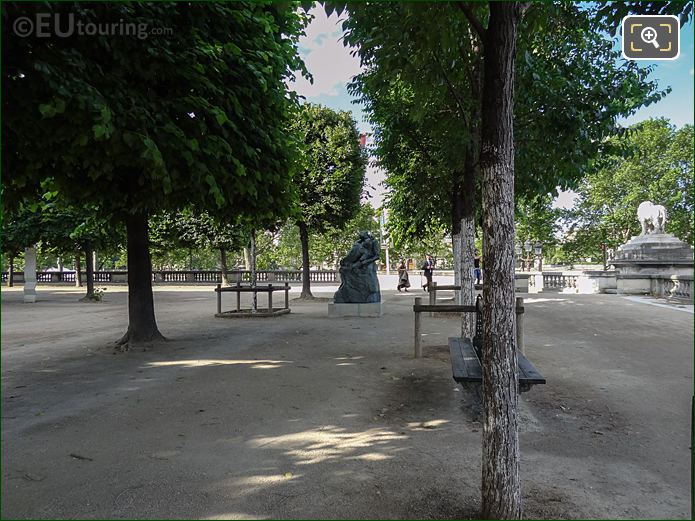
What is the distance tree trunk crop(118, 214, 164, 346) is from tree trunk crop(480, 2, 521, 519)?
300 inches

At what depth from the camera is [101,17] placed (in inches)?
196

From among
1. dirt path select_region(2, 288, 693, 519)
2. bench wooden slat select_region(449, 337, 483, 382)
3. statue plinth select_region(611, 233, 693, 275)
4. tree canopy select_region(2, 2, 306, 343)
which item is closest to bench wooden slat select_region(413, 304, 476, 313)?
bench wooden slat select_region(449, 337, 483, 382)

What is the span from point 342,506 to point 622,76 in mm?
10544

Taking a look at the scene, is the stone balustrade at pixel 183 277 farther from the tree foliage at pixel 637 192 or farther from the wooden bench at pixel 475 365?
the wooden bench at pixel 475 365

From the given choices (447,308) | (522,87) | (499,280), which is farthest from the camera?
(522,87)

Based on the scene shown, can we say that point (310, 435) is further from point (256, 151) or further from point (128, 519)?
point (256, 151)

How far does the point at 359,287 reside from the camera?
46.8ft

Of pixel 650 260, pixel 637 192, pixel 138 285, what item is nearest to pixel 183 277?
pixel 138 285

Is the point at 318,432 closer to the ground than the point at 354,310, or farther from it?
closer to the ground

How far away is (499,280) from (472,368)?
206 centimetres

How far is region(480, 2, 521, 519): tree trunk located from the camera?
9.52ft

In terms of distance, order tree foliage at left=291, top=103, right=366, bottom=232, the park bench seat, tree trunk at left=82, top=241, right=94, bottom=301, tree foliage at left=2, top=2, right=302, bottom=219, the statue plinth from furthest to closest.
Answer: the statue plinth, tree trunk at left=82, top=241, right=94, bottom=301, tree foliage at left=291, top=103, right=366, bottom=232, tree foliage at left=2, top=2, right=302, bottom=219, the park bench seat

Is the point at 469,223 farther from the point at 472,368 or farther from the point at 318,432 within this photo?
the point at 318,432

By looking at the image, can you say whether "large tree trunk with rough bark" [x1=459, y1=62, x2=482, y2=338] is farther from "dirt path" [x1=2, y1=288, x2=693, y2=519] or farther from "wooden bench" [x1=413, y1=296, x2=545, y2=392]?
"wooden bench" [x1=413, y1=296, x2=545, y2=392]
